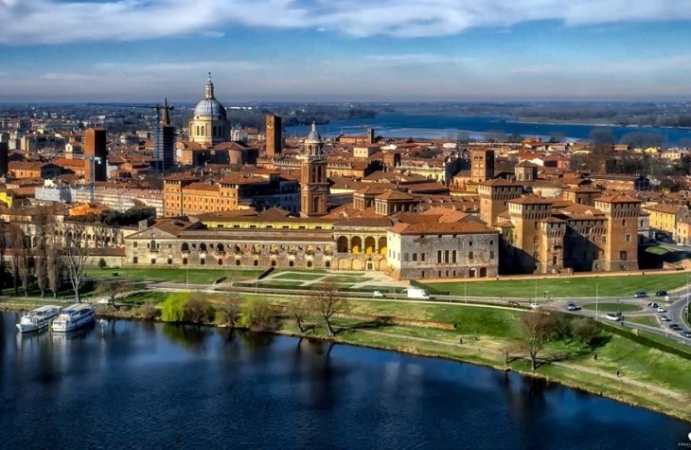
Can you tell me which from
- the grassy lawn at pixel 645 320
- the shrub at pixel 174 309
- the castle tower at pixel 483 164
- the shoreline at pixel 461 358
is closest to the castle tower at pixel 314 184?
the shrub at pixel 174 309

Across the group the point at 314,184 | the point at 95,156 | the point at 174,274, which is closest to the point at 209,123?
the point at 95,156

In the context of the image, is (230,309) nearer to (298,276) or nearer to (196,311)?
(196,311)

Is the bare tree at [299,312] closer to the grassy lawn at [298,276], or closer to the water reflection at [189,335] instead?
the water reflection at [189,335]

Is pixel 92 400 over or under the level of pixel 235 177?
under

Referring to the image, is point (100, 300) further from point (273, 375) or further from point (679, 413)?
point (679, 413)

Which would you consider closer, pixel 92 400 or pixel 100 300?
pixel 92 400

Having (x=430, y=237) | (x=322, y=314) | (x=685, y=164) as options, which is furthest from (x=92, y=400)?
(x=685, y=164)
